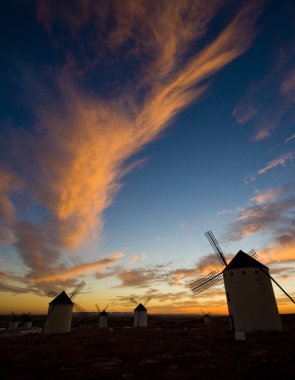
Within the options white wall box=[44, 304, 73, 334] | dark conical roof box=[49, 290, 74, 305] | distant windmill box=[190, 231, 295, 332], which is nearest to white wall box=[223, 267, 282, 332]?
distant windmill box=[190, 231, 295, 332]

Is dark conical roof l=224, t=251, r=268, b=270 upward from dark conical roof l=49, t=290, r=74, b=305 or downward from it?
upward

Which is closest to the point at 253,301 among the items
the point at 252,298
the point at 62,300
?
the point at 252,298

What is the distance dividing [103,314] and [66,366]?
56383 mm

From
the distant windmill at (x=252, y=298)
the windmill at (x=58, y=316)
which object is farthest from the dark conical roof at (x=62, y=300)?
the distant windmill at (x=252, y=298)

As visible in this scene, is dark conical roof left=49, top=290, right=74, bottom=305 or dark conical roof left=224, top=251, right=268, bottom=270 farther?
dark conical roof left=49, top=290, right=74, bottom=305

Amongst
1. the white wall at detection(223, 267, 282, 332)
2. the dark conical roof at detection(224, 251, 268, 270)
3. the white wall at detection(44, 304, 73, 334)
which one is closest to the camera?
the white wall at detection(223, 267, 282, 332)

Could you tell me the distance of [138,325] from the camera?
2274 inches

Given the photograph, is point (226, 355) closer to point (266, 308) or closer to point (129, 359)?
point (129, 359)

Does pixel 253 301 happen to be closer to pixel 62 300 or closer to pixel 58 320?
pixel 62 300

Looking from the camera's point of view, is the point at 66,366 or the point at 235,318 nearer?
the point at 66,366

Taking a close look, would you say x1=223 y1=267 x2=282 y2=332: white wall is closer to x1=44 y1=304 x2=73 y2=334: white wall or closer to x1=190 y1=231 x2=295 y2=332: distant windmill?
x1=190 y1=231 x2=295 y2=332: distant windmill

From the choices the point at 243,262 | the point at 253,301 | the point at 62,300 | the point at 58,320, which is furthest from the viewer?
the point at 62,300

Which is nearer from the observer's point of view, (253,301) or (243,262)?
(253,301)

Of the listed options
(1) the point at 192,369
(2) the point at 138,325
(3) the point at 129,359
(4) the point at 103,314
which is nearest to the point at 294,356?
(1) the point at 192,369
